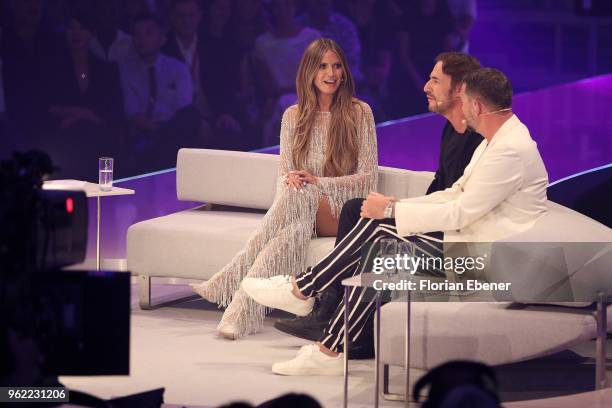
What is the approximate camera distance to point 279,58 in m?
7.29

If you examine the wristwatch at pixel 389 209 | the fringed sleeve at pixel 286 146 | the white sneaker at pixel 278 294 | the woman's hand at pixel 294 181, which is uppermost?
the fringed sleeve at pixel 286 146

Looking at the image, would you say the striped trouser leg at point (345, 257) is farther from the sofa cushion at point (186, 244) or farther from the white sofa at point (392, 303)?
the sofa cushion at point (186, 244)

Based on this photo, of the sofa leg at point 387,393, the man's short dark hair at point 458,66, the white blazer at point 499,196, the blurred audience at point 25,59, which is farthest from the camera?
the blurred audience at point 25,59

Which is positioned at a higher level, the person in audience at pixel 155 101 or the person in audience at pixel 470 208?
the person in audience at pixel 155 101

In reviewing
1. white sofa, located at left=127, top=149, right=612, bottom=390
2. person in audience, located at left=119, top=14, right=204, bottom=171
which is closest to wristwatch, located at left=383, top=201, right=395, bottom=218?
white sofa, located at left=127, top=149, right=612, bottom=390

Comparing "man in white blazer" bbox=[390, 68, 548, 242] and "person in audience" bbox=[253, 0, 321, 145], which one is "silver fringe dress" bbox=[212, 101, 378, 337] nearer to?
"man in white blazer" bbox=[390, 68, 548, 242]

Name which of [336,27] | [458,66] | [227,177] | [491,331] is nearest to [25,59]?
[227,177]

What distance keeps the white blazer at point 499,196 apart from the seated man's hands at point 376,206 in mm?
208

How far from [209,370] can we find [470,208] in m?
1.38

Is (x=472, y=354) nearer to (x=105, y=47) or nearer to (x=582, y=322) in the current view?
(x=582, y=322)

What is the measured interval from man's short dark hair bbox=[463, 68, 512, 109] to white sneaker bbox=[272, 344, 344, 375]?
4.05 feet

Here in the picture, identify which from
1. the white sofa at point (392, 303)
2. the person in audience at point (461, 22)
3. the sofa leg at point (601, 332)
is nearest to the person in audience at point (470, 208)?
the white sofa at point (392, 303)

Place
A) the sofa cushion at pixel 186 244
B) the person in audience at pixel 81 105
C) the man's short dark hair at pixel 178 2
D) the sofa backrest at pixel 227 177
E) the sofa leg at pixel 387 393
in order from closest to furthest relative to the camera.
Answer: the sofa leg at pixel 387 393 < the sofa cushion at pixel 186 244 < the sofa backrest at pixel 227 177 < the person in audience at pixel 81 105 < the man's short dark hair at pixel 178 2

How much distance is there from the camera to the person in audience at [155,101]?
23.3 feet
